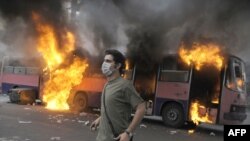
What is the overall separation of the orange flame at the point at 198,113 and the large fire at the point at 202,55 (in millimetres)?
1241

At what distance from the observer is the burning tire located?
1777 centimetres

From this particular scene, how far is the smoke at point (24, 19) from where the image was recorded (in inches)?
665

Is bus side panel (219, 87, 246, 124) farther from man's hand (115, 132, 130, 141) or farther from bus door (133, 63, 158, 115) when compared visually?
man's hand (115, 132, 130, 141)

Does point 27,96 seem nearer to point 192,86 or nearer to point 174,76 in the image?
point 174,76

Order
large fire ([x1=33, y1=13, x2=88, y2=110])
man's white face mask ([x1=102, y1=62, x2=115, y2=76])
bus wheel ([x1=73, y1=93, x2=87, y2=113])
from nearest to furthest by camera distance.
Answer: man's white face mask ([x1=102, y1=62, x2=115, y2=76]) → bus wheel ([x1=73, y1=93, x2=87, y2=113]) → large fire ([x1=33, y1=13, x2=88, y2=110])

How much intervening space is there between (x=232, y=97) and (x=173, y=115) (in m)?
2.04

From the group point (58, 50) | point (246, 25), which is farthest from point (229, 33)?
point (58, 50)

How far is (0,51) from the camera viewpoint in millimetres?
23094

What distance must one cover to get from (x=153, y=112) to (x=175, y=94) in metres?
1.08

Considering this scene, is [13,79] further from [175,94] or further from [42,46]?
[175,94]

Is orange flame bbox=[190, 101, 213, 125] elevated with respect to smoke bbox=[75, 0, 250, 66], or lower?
lower

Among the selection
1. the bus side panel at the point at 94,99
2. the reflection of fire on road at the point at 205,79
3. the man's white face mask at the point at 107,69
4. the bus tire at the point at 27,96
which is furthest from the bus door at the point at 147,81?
the man's white face mask at the point at 107,69

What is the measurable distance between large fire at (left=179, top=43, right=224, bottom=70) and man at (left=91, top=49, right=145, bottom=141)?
30.6ft

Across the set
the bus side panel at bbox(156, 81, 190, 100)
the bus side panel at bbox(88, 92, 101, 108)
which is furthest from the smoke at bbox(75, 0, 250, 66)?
the bus side panel at bbox(88, 92, 101, 108)
